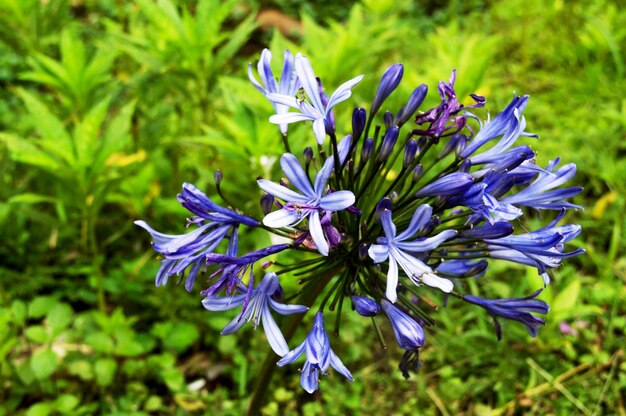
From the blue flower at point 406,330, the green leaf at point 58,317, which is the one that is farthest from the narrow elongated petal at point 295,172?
the green leaf at point 58,317

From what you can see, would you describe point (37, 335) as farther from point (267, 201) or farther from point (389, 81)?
point (389, 81)

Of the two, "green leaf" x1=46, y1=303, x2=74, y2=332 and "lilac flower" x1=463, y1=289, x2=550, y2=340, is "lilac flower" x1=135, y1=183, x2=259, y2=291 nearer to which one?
"lilac flower" x1=463, y1=289, x2=550, y2=340

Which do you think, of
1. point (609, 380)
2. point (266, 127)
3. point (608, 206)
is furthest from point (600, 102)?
point (266, 127)

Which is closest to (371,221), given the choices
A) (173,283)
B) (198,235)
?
(198,235)

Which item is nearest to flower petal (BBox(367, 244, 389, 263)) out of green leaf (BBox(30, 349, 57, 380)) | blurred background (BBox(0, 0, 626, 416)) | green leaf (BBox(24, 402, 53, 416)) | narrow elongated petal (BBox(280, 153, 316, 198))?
narrow elongated petal (BBox(280, 153, 316, 198))

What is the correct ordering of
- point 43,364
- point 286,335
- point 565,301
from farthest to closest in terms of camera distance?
point 565,301
point 43,364
point 286,335

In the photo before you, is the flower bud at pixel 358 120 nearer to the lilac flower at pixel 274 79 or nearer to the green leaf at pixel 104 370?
the lilac flower at pixel 274 79

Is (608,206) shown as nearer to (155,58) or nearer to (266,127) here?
(266,127)
